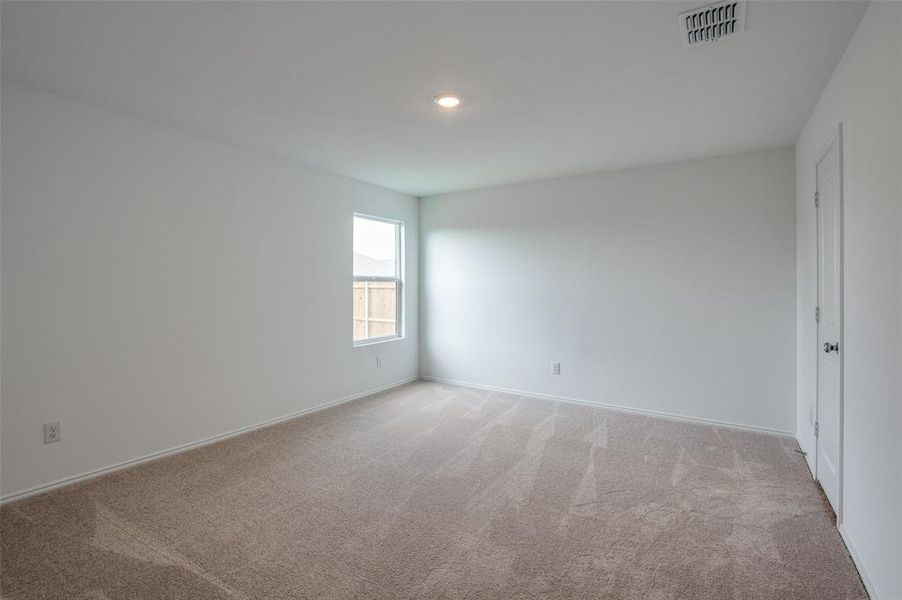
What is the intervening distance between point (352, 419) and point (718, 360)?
3.36 metres

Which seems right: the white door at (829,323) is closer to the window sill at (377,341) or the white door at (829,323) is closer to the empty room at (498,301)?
the empty room at (498,301)

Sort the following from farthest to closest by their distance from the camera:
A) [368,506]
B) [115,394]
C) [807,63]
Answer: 1. [115,394]
2. [368,506]
3. [807,63]

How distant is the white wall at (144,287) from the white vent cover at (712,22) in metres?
3.28

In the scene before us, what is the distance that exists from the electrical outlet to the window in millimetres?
2621

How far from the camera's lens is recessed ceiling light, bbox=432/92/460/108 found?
105 inches

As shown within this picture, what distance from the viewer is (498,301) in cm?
519

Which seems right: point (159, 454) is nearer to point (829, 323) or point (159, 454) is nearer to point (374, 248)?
point (374, 248)

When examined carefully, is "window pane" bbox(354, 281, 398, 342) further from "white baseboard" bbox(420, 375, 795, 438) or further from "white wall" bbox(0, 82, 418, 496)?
"white baseboard" bbox(420, 375, 795, 438)

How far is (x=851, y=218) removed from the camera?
2.13 meters

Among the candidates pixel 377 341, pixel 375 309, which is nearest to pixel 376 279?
pixel 375 309

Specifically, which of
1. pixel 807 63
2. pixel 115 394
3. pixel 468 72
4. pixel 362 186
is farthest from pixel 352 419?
pixel 807 63

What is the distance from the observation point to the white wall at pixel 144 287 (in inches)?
103

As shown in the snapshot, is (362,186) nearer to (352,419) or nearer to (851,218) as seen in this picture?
(352,419)

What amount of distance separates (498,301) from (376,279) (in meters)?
1.45
